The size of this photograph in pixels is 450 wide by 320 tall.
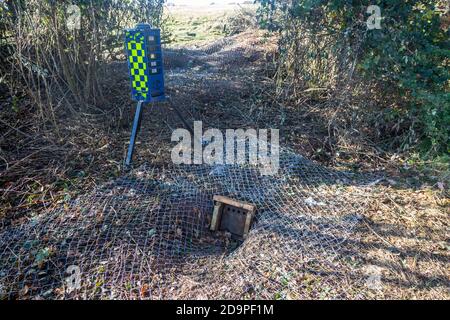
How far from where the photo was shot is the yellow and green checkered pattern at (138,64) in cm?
298

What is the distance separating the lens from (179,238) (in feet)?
8.52

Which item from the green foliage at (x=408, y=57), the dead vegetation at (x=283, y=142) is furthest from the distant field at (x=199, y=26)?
the green foliage at (x=408, y=57)

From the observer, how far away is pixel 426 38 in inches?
141

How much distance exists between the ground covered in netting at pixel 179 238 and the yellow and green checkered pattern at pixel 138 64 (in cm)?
79

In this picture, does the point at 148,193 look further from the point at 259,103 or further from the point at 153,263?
the point at 259,103

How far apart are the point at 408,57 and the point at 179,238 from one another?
3053mm

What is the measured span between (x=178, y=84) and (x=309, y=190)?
2979 millimetres

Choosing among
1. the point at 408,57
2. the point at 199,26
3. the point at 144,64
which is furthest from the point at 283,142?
the point at 199,26

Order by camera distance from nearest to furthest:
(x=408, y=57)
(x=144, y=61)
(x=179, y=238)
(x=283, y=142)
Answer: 1. (x=179, y=238)
2. (x=144, y=61)
3. (x=408, y=57)
4. (x=283, y=142)

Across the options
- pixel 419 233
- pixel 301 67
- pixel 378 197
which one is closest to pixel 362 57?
pixel 301 67

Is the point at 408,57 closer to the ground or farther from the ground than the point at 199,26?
closer to the ground

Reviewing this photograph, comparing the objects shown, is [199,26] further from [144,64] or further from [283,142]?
[144,64]

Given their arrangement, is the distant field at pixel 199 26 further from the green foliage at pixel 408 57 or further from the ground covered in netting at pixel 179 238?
the ground covered in netting at pixel 179 238

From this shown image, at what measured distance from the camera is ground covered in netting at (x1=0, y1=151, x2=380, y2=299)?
2164 millimetres
